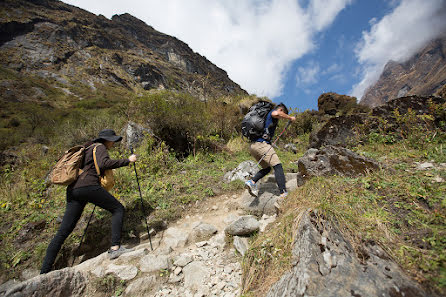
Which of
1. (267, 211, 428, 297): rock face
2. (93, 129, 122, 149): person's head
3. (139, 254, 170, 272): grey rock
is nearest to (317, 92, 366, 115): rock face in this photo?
(267, 211, 428, 297): rock face

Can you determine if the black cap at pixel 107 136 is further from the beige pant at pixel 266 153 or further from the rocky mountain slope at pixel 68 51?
the rocky mountain slope at pixel 68 51

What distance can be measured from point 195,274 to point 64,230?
7.01ft

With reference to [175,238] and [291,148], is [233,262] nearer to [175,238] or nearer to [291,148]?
[175,238]

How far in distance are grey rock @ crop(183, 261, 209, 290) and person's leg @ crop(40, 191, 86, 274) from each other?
1.93 metres

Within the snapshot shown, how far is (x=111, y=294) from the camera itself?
230 cm

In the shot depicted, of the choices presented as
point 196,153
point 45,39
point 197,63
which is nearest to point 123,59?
point 45,39

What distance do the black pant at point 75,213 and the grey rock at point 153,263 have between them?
68 centimetres

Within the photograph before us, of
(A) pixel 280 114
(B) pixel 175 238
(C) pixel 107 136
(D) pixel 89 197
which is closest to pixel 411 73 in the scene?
(A) pixel 280 114

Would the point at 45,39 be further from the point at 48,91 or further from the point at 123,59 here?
the point at 48,91

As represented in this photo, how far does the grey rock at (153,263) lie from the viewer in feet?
8.34

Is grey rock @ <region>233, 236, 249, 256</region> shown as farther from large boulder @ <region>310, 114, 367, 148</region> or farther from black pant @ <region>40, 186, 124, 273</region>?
large boulder @ <region>310, 114, 367, 148</region>

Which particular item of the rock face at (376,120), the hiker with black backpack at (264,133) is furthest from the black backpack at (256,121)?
the rock face at (376,120)

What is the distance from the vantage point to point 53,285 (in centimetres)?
210

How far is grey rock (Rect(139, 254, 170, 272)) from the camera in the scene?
2.54 m
